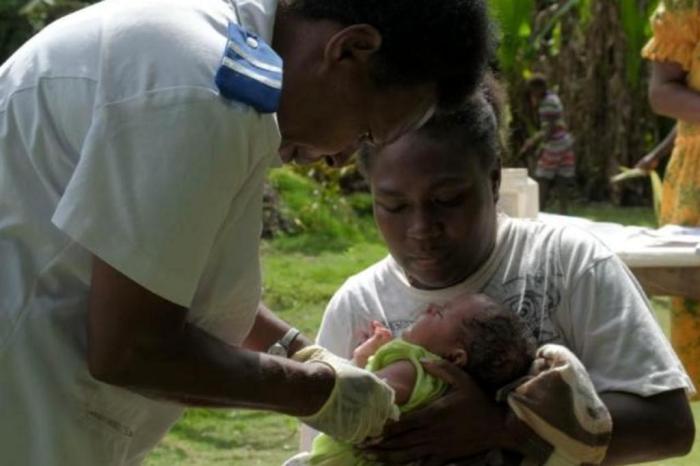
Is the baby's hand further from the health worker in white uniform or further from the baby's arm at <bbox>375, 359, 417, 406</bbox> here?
the health worker in white uniform

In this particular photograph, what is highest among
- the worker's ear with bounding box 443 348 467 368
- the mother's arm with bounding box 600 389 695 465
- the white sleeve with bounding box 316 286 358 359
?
the worker's ear with bounding box 443 348 467 368

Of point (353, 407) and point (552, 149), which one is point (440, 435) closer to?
point (353, 407)

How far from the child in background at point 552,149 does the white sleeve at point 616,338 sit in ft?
34.7

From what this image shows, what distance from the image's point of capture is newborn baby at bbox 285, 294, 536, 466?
295cm

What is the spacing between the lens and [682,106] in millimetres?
5496

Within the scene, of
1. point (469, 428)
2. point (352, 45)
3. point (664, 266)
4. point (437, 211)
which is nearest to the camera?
point (352, 45)

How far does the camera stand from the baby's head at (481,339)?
9.71 feet

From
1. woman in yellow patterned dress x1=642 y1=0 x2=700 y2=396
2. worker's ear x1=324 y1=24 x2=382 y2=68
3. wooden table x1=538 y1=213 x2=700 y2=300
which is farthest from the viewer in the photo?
woman in yellow patterned dress x1=642 y1=0 x2=700 y2=396

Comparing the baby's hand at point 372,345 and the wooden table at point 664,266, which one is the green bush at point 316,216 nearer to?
the wooden table at point 664,266

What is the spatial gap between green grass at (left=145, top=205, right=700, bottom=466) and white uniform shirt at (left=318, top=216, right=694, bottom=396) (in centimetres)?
330

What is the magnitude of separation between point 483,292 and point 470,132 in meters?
0.35

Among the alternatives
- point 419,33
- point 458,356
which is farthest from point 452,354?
point 419,33

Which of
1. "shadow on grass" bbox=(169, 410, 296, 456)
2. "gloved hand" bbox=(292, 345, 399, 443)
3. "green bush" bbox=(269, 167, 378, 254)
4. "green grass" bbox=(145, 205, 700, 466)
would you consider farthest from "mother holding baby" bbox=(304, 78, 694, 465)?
"green bush" bbox=(269, 167, 378, 254)

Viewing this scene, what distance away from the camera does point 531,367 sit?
2.98 meters
